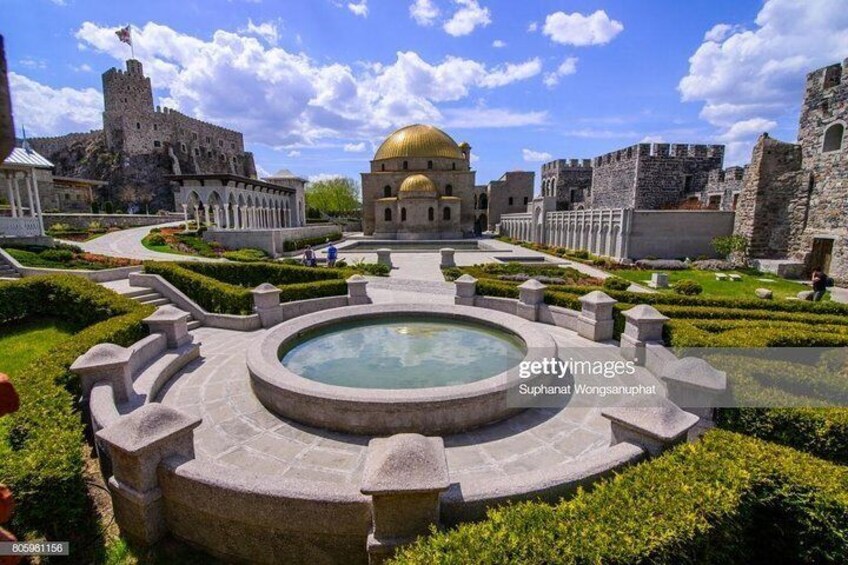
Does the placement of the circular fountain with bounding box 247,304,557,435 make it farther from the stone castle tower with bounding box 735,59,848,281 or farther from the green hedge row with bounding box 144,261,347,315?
the stone castle tower with bounding box 735,59,848,281

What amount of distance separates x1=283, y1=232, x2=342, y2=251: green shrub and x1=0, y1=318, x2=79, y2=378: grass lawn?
62.0 feet

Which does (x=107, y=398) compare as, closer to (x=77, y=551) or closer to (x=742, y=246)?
(x=77, y=551)

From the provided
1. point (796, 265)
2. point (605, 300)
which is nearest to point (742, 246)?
point (796, 265)

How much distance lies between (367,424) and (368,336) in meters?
4.39

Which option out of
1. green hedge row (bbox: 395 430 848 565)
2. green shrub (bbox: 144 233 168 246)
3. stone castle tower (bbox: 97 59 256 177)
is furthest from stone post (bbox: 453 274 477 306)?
stone castle tower (bbox: 97 59 256 177)

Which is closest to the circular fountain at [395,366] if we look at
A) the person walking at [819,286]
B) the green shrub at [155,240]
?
the person walking at [819,286]

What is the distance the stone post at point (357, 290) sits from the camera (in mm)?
13992

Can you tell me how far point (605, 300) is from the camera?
35.1 feet

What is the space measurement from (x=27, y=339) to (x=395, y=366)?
10.2 m

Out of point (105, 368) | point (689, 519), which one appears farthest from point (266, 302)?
point (689, 519)

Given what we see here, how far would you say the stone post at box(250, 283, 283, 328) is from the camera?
12.2 m

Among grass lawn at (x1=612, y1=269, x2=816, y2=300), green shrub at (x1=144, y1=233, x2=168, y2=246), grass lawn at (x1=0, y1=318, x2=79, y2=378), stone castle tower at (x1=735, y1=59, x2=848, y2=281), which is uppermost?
stone castle tower at (x1=735, y1=59, x2=848, y2=281)

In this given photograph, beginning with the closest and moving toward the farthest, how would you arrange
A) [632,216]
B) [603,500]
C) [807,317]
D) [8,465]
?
[603,500], [8,465], [807,317], [632,216]

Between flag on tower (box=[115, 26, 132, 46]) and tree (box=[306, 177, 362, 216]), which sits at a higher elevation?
flag on tower (box=[115, 26, 132, 46])
